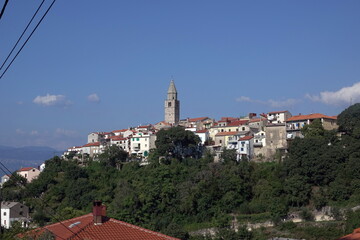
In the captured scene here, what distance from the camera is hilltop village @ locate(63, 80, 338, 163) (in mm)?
53062

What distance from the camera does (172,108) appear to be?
78188mm

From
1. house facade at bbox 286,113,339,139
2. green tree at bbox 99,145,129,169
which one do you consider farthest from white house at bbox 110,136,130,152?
house facade at bbox 286,113,339,139

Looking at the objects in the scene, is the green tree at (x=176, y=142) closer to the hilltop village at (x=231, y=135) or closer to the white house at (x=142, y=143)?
the hilltop village at (x=231, y=135)

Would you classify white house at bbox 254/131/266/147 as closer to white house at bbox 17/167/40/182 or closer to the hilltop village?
the hilltop village

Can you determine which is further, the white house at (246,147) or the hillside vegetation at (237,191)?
the white house at (246,147)

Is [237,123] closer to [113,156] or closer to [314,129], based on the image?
[314,129]

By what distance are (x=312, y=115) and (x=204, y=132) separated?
12.4 metres

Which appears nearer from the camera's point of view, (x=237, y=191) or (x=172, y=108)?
(x=237, y=191)

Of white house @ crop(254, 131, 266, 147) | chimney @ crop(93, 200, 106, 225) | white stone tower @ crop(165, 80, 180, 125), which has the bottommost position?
chimney @ crop(93, 200, 106, 225)

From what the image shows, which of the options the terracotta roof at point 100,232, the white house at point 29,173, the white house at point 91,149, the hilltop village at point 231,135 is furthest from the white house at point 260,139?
the terracotta roof at point 100,232

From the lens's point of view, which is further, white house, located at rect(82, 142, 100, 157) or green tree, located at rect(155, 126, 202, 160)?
white house, located at rect(82, 142, 100, 157)

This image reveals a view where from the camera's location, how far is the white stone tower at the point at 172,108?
78.1m

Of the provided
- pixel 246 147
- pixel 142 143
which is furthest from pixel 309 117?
pixel 142 143

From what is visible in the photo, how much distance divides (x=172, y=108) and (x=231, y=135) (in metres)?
21.5
